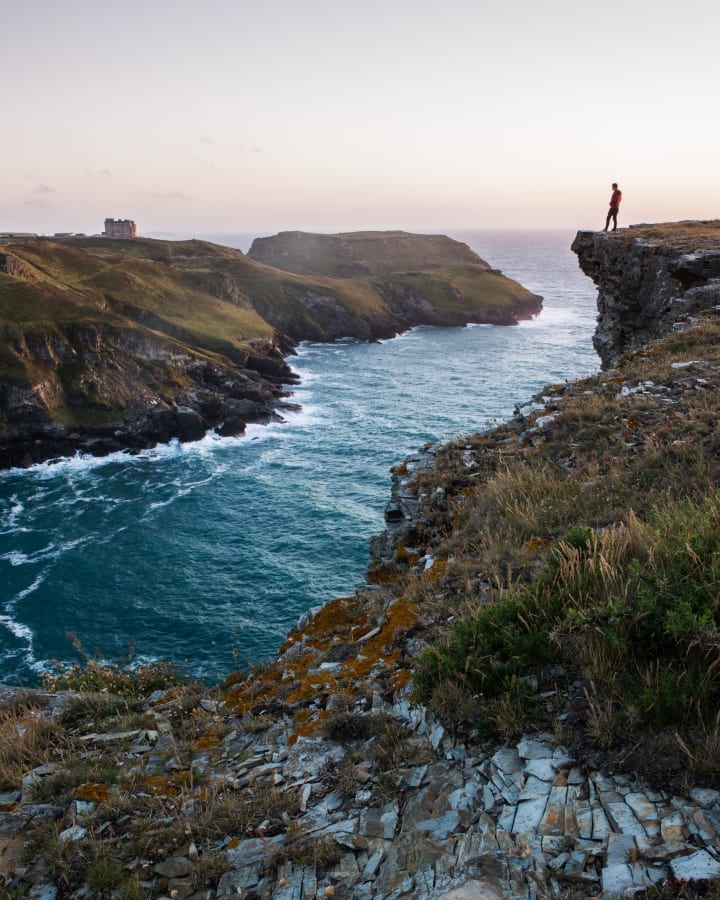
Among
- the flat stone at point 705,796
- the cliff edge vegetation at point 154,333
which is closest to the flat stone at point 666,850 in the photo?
the flat stone at point 705,796

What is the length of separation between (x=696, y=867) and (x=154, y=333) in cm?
8967

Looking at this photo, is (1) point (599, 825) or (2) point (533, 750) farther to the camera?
(2) point (533, 750)

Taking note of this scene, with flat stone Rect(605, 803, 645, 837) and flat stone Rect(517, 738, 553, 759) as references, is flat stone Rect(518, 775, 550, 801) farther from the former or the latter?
flat stone Rect(605, 803, 645, 837)

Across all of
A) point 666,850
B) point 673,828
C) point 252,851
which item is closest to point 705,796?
point 673,828

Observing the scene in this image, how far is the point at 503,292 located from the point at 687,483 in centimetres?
16977

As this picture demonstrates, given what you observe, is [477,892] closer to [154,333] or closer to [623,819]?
[623,819]

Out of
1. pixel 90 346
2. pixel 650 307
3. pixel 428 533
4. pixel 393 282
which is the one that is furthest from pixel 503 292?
pixel 428 533

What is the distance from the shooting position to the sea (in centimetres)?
3550

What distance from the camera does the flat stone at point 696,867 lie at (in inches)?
146

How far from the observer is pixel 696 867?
12.4 feet

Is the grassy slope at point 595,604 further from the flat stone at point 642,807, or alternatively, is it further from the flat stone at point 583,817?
the flat stone at point 583,817

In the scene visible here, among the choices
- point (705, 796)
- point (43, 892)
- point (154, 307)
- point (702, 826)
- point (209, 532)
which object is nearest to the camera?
point (702, 826)

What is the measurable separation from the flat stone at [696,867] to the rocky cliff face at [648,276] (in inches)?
952

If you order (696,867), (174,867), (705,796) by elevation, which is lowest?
(174,867)
